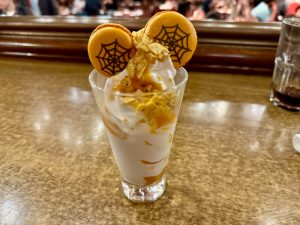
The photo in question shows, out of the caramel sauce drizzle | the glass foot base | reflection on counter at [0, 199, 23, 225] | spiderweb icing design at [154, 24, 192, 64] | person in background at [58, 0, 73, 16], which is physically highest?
spiderweb icing design at [154, 24, 192, 64]

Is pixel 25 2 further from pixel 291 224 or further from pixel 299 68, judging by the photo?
pixel 291 224

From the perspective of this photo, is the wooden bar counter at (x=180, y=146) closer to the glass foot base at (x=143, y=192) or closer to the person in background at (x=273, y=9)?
the glass foot base at (x=143, y=192)

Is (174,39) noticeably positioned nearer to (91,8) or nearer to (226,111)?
(226,111)

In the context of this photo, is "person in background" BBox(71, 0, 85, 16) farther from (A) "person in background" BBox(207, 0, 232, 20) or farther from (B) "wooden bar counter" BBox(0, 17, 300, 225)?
(B) "wooden bar counter" BBox(0, 17, 300, 225)

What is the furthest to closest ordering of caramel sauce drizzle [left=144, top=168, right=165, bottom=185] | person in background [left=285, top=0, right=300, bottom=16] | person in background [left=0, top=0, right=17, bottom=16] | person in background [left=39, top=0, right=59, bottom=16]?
person in background [left=39, top=0, right=59, bottom=16], person in background [left=0, top=0, right=17, bottom=16], person in background [left=285, top=0, right=300, bottom=16], caramel sauce drizzle [left=144, top=168, right=165, bottom=185]

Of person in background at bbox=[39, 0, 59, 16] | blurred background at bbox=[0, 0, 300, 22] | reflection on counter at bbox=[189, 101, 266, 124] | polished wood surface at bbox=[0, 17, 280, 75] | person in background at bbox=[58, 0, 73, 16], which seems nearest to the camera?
reflection on counter at bbox=[189, 101, 266, 124]

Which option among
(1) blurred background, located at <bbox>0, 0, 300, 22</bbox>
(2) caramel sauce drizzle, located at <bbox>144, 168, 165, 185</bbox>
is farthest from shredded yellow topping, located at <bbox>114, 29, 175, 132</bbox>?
(1) blurred background, located at <bbox>0, 0, 300, 22</bbox>

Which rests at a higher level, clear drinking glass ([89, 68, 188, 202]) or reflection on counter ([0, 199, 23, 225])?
clear drinking glass ([89, 68, 188, 202])
